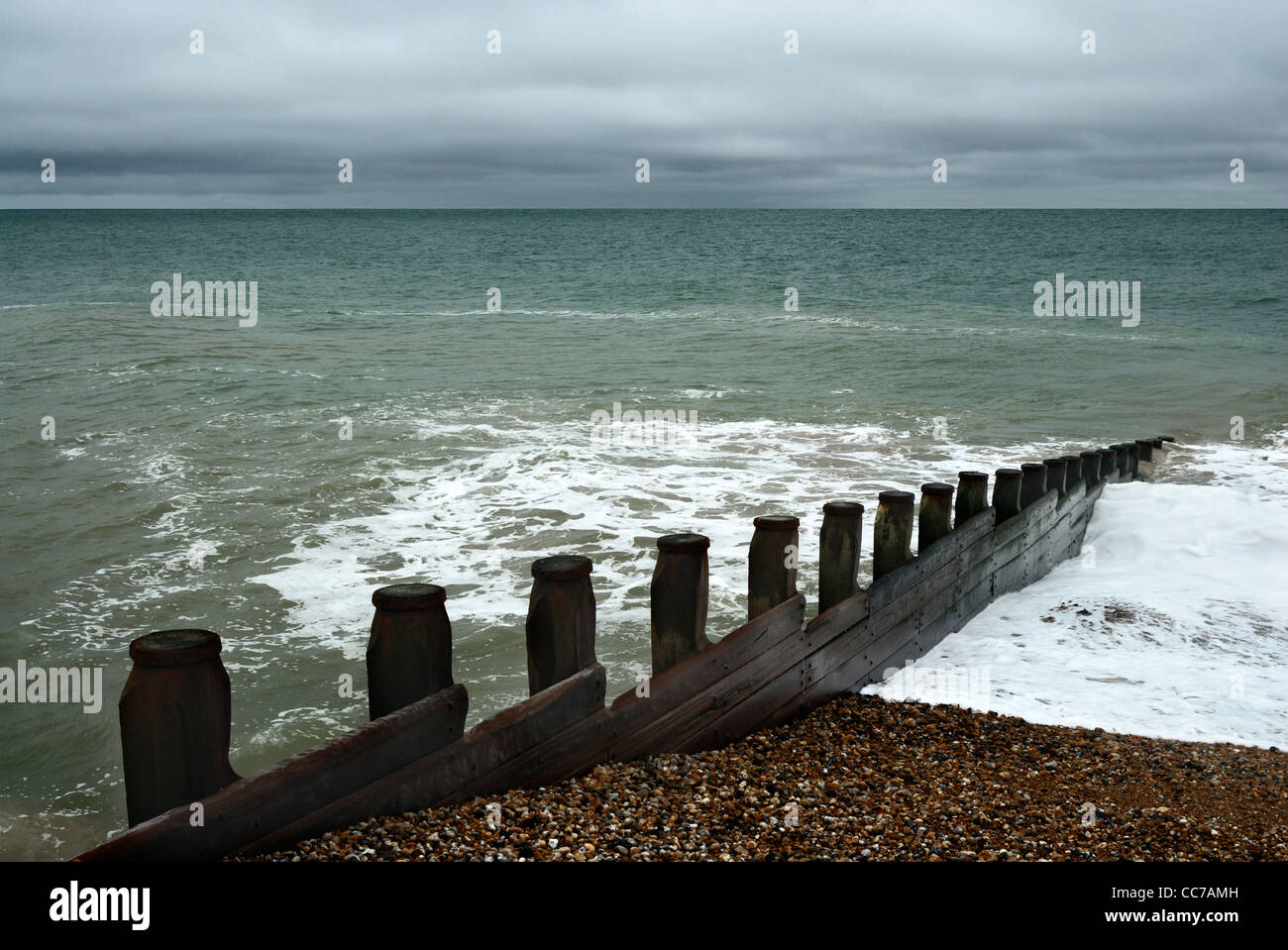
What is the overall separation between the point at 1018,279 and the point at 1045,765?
46.2 m

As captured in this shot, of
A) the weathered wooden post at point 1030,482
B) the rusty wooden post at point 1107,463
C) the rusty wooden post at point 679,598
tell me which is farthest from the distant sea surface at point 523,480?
the rusty wooden post at point 679,598

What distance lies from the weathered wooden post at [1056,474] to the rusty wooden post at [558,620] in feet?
16.0

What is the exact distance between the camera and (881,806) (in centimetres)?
354

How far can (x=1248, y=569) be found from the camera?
7316 mm

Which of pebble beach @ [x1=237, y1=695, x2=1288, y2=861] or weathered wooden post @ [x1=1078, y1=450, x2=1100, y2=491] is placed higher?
weathered wooden post @ [x1=1078, y1=450, x2=1100, y2=491]

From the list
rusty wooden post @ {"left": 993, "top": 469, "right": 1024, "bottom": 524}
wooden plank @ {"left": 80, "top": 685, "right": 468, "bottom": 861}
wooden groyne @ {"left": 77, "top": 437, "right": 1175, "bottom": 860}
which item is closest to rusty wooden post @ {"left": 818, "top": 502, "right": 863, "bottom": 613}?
wooden groyne @ {"left": 77, "top": 437, "right": 1175, "bottom": 860}

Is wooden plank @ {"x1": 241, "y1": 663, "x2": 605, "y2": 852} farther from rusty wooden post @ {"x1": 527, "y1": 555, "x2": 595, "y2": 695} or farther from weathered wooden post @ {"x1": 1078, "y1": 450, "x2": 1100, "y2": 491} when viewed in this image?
weathered wooden post @ {"x1": 1078, "y1": 450, "x2": 1100, "y2": 491}

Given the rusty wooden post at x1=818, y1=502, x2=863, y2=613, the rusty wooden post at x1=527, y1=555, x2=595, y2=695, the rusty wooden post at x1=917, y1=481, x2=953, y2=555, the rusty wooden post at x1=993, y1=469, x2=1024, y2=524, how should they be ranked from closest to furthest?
the rusty wooden post at x1=527, y1=555, x2=595, y2=695 < the rusty wooden post at x1=818, y1=502, x2=863, y2=613 < the rusty wooden post at x1=917, y1=481, x2=953, y2=555 < the rusty wooden post at x1=993, y1=469, x2=1024, y2=524

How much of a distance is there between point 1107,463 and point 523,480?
18.1 ft

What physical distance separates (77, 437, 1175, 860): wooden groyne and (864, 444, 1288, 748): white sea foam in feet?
1.86

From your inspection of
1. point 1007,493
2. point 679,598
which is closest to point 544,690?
point 679,598

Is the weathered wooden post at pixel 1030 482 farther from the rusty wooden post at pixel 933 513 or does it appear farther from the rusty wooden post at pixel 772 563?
the rusty wooden post at pixel 772 563

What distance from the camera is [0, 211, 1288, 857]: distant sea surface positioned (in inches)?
218

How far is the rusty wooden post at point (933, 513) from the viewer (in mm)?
5469
